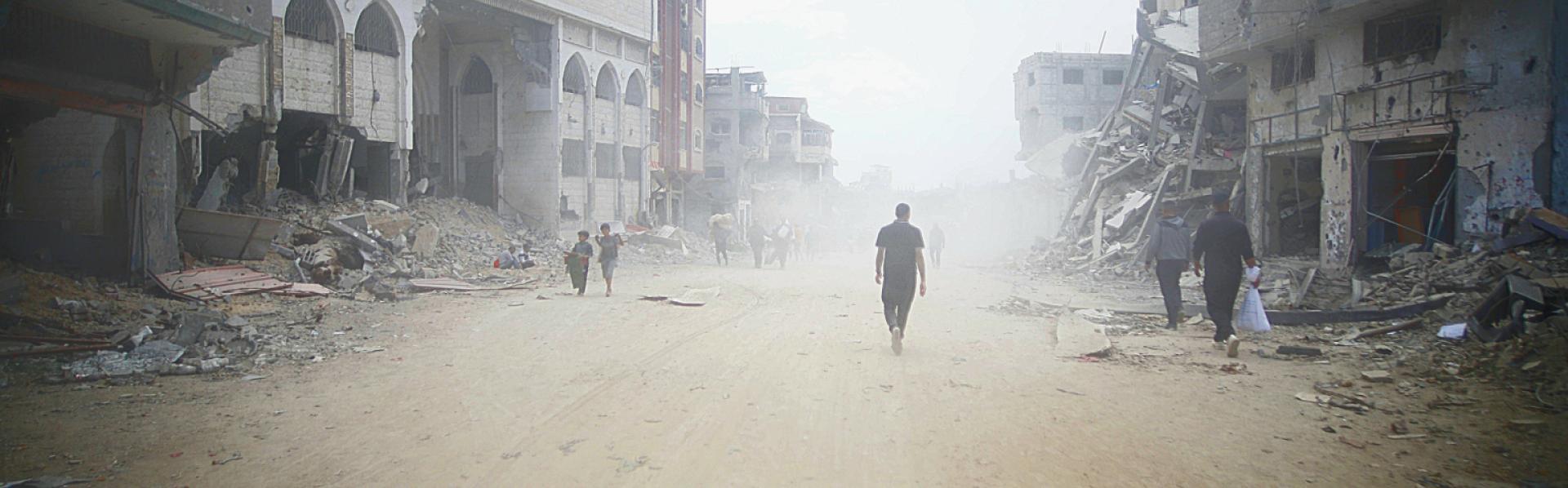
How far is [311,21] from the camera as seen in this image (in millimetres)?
19516

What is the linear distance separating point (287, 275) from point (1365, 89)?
1846 cm

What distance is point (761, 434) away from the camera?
4602 mm

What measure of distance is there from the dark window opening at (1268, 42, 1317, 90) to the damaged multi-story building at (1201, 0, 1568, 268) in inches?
1.3

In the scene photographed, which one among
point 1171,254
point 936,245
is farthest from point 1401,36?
point 936,245

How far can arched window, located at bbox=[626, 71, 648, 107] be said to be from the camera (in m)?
31.9

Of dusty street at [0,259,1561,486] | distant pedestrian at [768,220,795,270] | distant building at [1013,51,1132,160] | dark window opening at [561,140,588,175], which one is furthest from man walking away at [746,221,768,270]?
distant building at [1013,51,1132,160]

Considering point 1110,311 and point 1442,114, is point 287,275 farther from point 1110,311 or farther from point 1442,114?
point 1442,114

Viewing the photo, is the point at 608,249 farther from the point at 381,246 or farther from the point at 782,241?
the point at 782,241

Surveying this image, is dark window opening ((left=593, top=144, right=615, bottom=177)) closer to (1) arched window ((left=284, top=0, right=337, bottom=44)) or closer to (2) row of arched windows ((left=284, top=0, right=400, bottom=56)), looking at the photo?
(2) row of arched windows ((left=284, top=0, right=400, bottom=56))

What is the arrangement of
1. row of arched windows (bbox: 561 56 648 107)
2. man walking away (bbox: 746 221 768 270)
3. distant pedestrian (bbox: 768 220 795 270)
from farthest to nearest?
row of arched windows (bbox: 561 56 648 107), man walking away (bbox: 746 221 768 270), distant pedestrian (bbox: 768 220 795 270)

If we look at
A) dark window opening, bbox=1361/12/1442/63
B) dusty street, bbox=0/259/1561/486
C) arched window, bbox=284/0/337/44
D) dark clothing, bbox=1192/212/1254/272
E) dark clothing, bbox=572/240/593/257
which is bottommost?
dusty street, bbox=0/259/1561/486

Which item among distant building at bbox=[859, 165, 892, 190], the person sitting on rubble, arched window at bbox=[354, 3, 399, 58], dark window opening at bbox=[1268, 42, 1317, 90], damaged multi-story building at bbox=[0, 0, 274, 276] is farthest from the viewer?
distant building at bbox=[859, 165, 892, 190]

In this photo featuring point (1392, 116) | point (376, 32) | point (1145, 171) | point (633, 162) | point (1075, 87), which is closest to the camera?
point (1392, 116)

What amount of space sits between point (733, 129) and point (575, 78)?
26314mm
